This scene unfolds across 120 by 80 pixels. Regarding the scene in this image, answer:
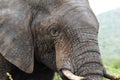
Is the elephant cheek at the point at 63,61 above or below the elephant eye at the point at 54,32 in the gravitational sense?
below

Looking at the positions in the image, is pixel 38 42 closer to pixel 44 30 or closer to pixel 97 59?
pixel 44 30

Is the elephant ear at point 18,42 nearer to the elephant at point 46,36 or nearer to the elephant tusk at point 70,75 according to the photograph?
the elephant at point 46,36

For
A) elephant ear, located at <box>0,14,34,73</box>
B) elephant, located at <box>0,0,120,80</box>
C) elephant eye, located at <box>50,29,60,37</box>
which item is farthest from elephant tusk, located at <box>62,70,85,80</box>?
elephant ear, located at <box>0,14,34,73</box>

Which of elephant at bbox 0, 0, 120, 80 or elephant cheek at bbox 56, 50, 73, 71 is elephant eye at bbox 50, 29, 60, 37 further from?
elephant cheek at bbox 56, 50, 73, 71

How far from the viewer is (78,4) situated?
6.61 metres

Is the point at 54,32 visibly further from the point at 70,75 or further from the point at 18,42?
the point at 70,75

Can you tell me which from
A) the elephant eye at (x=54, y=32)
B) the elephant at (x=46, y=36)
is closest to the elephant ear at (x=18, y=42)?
the elephant at (x=46, y=36)

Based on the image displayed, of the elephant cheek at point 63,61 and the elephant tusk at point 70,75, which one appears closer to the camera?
the elephant tusk at point 70,75

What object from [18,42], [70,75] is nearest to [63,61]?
[70,75]

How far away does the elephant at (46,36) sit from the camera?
637cm

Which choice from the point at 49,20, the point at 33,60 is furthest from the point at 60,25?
the point at 33,60

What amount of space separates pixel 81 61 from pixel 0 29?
4.45 ft

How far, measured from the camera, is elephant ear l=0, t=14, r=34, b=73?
6852 millimetres

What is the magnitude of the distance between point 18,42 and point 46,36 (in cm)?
39
